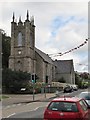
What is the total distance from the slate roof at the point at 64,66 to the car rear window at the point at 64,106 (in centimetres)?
10591

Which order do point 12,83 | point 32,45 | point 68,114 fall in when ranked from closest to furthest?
point 68,114
point 12,83
point 32,45

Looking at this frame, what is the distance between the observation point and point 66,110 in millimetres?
11711

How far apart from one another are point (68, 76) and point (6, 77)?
51449 mm

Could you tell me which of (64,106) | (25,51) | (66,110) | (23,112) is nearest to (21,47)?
(25,51)

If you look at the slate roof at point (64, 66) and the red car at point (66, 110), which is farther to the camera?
the slate roof at point (64, 66)

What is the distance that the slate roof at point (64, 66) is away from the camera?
11850 cm

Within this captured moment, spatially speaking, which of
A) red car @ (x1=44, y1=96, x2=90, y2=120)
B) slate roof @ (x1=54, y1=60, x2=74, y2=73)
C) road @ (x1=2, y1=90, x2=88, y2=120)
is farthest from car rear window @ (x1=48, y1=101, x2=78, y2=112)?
slate roof @ (x1=54, y1=60, x2=74, y2=73)

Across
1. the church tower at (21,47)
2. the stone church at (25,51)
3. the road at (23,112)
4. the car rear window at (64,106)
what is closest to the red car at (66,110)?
the car rear window at (64,106)

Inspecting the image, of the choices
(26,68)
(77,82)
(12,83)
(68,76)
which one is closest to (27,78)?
(12,83)

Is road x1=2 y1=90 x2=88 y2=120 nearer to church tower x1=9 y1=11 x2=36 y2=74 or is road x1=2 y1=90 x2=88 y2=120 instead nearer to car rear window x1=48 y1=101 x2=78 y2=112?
car rear window x1=48 y1=101 x2=78 y2=112

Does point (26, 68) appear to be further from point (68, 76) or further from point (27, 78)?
point (68, 76)

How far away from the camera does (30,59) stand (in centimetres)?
8812

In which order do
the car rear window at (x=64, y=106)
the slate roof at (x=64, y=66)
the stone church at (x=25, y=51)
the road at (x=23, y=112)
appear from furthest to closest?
the slate roof at (x=64, y=66), the stone church at (x=25, y=51), the road at (x=23, y=112), the car rear window at (x=64, y=106)

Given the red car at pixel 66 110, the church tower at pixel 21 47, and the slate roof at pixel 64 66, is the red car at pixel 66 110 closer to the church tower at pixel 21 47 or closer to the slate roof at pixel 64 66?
the church tower at pixel 21 47
